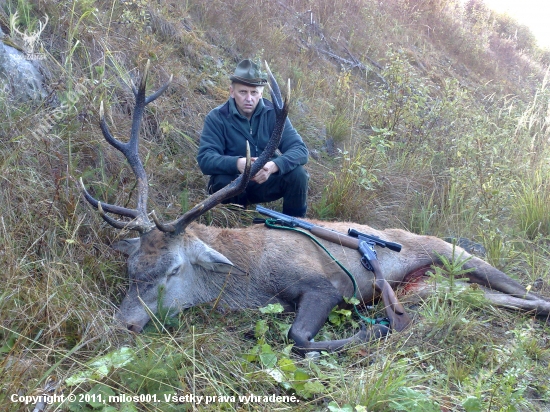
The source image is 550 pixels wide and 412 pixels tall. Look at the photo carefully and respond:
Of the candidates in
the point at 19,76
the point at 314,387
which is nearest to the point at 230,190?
the point at 314,387

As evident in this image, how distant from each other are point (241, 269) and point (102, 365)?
176 cm

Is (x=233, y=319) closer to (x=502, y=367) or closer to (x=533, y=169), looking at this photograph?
(x=502, y=367)

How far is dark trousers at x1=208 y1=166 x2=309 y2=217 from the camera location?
18.3 feet

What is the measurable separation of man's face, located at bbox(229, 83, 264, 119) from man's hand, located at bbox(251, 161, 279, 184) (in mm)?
701

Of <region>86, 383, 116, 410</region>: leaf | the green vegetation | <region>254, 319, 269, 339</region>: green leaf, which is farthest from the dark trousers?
<region>86, 383, 116, 410</region>: leaf

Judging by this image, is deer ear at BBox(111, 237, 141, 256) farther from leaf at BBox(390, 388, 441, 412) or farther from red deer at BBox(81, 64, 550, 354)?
leaf at BBox(390, 388, 441, 412)

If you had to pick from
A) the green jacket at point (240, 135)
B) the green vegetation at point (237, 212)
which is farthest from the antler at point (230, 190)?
the green jacket at point (240, 135)

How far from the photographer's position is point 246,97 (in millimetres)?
5602

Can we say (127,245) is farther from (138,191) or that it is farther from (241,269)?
(241,269)

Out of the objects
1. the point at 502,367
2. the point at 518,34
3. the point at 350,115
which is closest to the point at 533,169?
the point at 350,115

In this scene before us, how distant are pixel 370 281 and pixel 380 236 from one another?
573 millimetres

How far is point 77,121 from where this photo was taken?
5.29 m

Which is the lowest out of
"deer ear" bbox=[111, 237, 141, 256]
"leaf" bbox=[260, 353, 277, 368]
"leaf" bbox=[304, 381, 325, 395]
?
"deer ear" bbox=[111, 237, 141, 256]

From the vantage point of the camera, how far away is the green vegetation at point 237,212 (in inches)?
121
